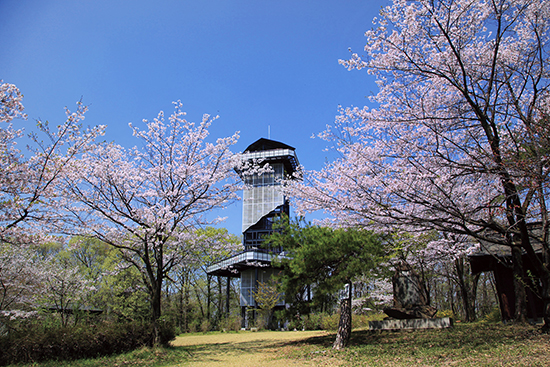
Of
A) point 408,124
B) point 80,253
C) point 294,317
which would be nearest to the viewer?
point 408,124

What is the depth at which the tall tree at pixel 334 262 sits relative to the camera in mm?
8523

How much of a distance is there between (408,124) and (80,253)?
28.3 metres

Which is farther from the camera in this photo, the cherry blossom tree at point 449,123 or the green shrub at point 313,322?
the green shrub at point 313,322

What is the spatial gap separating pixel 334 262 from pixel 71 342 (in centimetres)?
742

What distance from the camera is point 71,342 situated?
8594 mm

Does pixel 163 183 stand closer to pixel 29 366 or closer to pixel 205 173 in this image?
pixel 205 173

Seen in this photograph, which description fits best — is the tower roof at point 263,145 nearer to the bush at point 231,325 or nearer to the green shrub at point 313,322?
the bush at point 231,325

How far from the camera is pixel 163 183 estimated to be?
11.4 meters

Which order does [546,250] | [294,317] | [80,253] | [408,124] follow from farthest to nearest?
1. [80,253]
2. [294,317]
3. [408,124]
4. [546,250]

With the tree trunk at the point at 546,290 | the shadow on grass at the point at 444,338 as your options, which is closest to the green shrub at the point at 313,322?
the shadow on grass at the point at 444,338

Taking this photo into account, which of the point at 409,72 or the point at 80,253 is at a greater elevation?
the point at 409,72

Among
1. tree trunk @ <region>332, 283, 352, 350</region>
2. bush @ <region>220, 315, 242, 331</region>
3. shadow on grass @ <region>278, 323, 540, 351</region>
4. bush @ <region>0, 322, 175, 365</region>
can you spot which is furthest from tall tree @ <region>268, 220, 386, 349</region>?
bush @ <region>220, 315, 242, 331</region>

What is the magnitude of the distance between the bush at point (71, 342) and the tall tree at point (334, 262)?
4.96 metres

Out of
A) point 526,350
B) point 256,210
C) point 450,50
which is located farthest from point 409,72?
point 256,210
